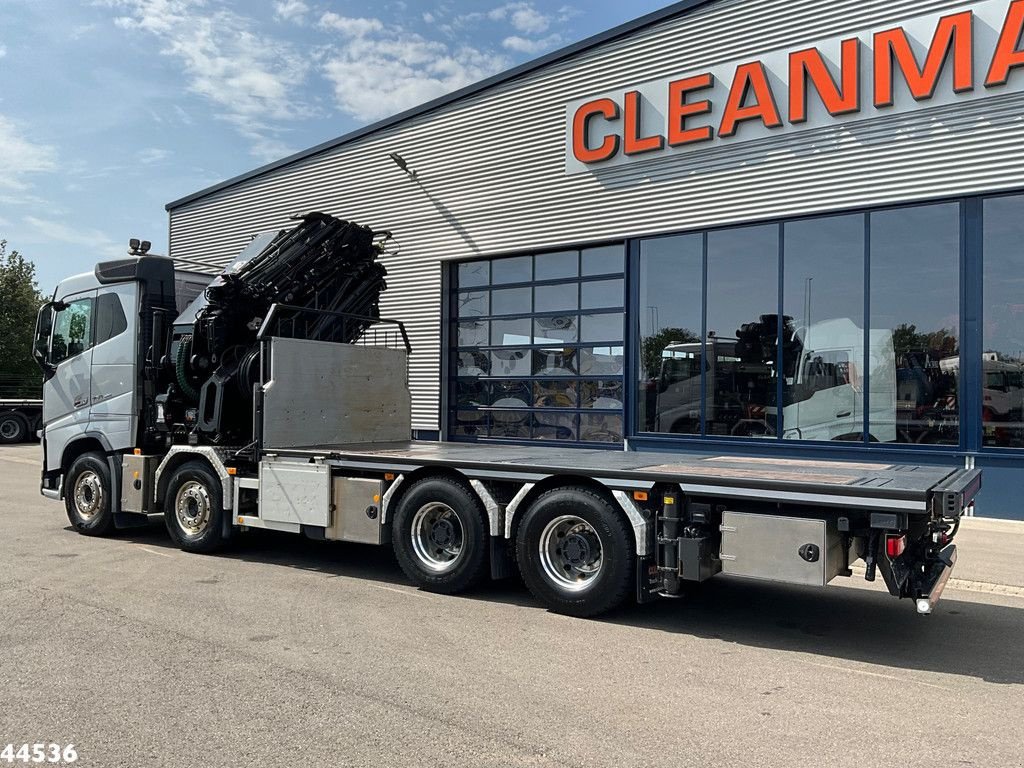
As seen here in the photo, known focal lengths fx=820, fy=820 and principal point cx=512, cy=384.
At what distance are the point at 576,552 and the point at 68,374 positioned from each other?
754cm

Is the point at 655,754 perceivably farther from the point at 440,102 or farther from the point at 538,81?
the point at 440,102

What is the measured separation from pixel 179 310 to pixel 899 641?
8639 mm

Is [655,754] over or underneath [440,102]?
underneath

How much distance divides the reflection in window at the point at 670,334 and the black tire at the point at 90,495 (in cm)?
880

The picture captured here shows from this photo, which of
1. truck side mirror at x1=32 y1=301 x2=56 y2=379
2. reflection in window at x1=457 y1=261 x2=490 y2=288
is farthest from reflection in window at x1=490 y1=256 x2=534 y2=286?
truck side mirror at x1=32 y1=301 x2=56 y2=379

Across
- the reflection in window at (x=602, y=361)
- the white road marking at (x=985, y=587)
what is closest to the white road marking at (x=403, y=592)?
the white road marking at (x=985, y=587)

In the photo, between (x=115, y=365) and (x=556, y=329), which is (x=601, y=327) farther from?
(x=115, y=365)

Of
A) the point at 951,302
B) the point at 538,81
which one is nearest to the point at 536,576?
the point at 951,302

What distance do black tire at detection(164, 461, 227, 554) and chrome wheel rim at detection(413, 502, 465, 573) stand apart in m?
2.71

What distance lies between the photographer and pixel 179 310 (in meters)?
10.2

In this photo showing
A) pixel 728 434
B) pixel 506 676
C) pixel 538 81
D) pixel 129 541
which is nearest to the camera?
pixel 506 676

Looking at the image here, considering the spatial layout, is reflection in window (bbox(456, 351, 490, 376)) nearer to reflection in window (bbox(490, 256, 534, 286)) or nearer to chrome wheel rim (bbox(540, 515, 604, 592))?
reflection in window (bbox(490, 256, 534, 286))

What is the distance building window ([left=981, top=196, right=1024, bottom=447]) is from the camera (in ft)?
37.7

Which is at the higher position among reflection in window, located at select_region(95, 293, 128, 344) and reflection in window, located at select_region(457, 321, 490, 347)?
reflection in window, located at select_region(457, 321, 490, 347)
